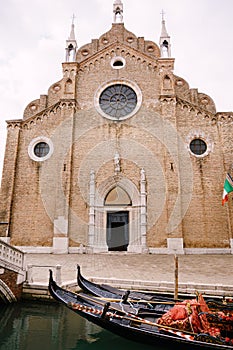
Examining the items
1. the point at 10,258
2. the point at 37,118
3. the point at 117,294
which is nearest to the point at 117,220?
the point at 37,118

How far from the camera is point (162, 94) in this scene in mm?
15711

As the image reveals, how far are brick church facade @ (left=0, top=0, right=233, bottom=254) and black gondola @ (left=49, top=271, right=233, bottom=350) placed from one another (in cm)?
904

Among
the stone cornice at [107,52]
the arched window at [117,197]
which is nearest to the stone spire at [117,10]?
the stone cornice at [107,52]

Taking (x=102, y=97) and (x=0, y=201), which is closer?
(x=0, y=201)

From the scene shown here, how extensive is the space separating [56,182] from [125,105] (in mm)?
6592

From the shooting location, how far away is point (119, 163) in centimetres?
1506

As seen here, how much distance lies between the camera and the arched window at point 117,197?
596 inches

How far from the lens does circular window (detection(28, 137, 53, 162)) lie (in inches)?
620

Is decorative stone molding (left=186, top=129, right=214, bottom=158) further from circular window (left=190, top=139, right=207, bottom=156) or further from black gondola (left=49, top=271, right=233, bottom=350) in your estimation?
black gondola (left=49, top=271, right=233, bottom=350)

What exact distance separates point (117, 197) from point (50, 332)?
1069 cm

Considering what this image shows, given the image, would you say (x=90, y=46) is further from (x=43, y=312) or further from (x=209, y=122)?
(x=43, y=312)

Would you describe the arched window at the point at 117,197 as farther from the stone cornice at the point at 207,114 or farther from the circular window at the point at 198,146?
the stone cornice at the point at 207,114

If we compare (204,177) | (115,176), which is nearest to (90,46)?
(115,176)

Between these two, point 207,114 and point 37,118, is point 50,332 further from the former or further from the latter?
point 207,114
